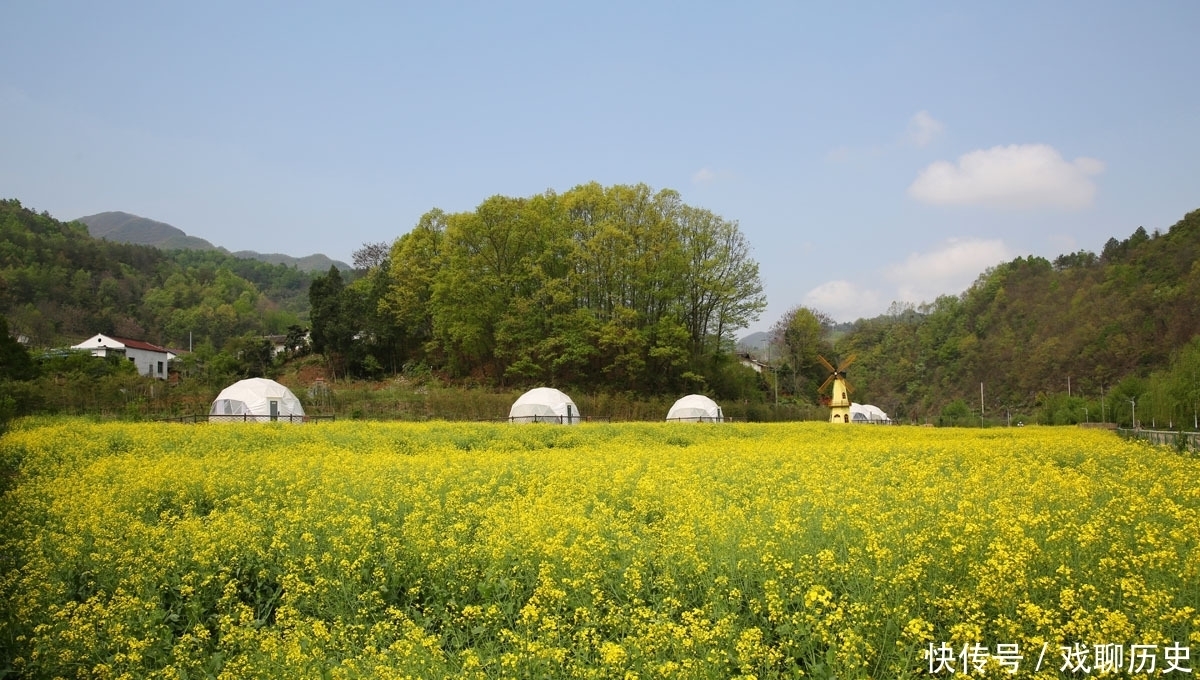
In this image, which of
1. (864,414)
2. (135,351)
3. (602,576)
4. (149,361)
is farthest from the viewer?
(149,361)

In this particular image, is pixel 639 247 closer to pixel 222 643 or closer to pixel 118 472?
pixel 118 472

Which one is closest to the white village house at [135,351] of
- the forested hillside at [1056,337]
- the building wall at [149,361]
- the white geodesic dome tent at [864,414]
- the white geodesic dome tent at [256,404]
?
the building wall at [149,361]

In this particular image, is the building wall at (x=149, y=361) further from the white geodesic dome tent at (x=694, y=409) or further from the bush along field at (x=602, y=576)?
the bush along field at (x=602, y=576)

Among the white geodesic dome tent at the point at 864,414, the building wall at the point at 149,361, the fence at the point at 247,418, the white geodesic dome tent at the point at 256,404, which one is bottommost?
the white geodesic dome tent at the point at 864,414

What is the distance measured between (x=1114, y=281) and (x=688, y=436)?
63.8 meters

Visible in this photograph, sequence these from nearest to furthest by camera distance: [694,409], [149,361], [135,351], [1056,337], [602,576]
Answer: [602,576]
[694,409]
[135,351]
[149,361]
[1056,337]

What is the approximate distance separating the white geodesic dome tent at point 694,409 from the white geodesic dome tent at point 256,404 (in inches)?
730

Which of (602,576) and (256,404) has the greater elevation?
(256,404)

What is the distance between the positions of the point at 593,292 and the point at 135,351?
137 feet

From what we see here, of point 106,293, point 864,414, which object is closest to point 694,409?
point 864,414

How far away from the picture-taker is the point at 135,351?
205 feet

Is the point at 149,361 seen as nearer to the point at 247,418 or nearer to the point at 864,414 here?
the point at 247,418

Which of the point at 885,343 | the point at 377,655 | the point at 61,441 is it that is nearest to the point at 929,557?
the point at 377,655

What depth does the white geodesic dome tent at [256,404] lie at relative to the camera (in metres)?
32.6
